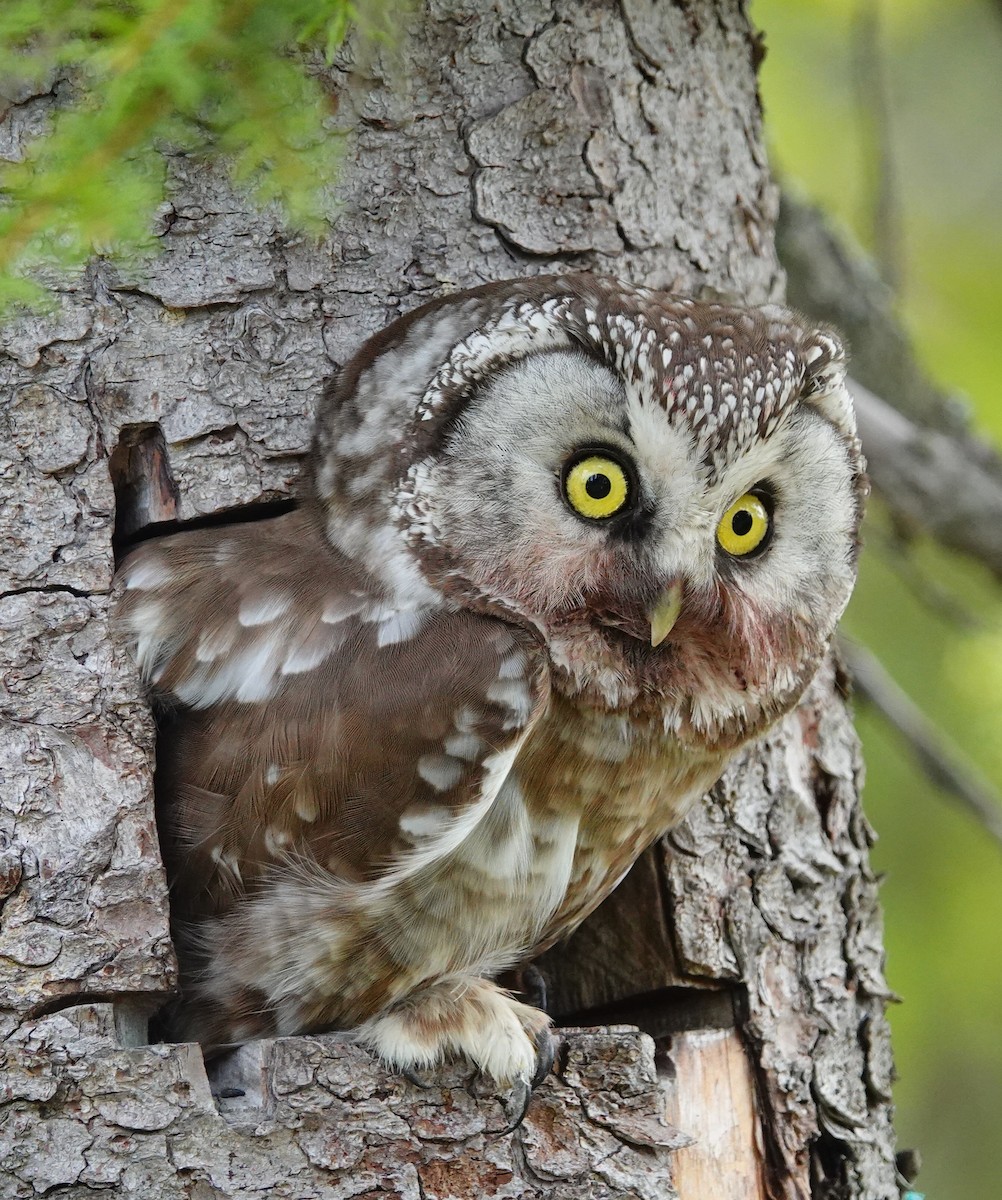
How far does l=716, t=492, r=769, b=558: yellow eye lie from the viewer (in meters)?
1.95

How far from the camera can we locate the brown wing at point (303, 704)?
1777 millimetres

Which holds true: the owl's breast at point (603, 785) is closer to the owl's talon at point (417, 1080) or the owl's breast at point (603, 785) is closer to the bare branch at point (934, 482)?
the owl's talon at point (417, 1080)

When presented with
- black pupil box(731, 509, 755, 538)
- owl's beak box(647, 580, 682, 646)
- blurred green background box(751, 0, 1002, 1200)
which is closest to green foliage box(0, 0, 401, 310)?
owl's beak box(647, 580, 682, 646)

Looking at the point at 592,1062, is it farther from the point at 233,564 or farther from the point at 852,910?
the point at 233,564

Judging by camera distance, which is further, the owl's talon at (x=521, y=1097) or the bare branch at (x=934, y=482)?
the bare branch at (x=934, y=482)

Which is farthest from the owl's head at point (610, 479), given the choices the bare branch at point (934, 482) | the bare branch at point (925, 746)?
the bare branch at point (934, 482)

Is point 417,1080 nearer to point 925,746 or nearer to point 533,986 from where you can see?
point 533,986

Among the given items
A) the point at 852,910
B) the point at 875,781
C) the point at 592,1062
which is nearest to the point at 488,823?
the point at 592,1062

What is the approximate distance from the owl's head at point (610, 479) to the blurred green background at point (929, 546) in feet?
4.55

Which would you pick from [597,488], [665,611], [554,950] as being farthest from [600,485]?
[554,950]

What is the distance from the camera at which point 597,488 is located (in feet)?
6.11

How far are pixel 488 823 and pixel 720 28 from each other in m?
1.65

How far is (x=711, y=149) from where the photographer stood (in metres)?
2.52

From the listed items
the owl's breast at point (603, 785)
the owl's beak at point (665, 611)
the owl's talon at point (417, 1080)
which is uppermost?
the owl's beak at point (665, 611)
